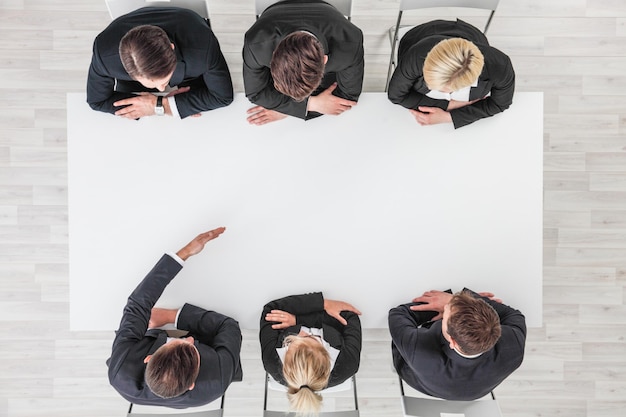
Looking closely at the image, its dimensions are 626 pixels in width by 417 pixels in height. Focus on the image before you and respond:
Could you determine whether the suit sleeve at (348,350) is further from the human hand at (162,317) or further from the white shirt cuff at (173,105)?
the white shirt cuff at (173,105)

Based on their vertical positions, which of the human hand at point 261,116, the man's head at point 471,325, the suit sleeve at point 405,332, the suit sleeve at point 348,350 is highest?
the human hand at point 261,116

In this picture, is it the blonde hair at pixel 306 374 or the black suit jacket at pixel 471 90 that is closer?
the blonde hair at pixel 306 374

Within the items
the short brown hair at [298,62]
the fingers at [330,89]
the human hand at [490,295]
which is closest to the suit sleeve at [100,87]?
the short brown hair at [298,62]

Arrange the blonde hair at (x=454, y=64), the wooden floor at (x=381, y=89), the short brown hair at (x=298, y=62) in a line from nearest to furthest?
the short brown hair at (x=298, y=62)
the blonde hair at (x=454, y=64)
the wooden floor at (x=381, y=89)

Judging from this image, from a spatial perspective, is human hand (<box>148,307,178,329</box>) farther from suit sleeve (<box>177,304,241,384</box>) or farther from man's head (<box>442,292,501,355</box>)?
man's head (<box>442,292,501,355</box>)

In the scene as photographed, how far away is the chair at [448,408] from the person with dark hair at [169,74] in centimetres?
158

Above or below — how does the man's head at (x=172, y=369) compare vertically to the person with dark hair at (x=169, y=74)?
below

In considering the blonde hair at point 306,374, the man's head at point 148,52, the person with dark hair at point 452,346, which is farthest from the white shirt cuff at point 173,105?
the person with dark hair at point 452,346

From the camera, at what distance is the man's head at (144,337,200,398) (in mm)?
1748

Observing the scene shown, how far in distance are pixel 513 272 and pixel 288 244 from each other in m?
0.98

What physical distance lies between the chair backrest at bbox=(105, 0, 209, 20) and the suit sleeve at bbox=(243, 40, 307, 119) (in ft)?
1.52

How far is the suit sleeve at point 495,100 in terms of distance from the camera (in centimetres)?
189

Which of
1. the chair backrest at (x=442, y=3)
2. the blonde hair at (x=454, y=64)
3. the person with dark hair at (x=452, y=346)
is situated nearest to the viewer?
the blonde hair at (x=454, y=64)

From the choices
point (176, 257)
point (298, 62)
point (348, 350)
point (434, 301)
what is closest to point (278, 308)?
point (348, 350)
